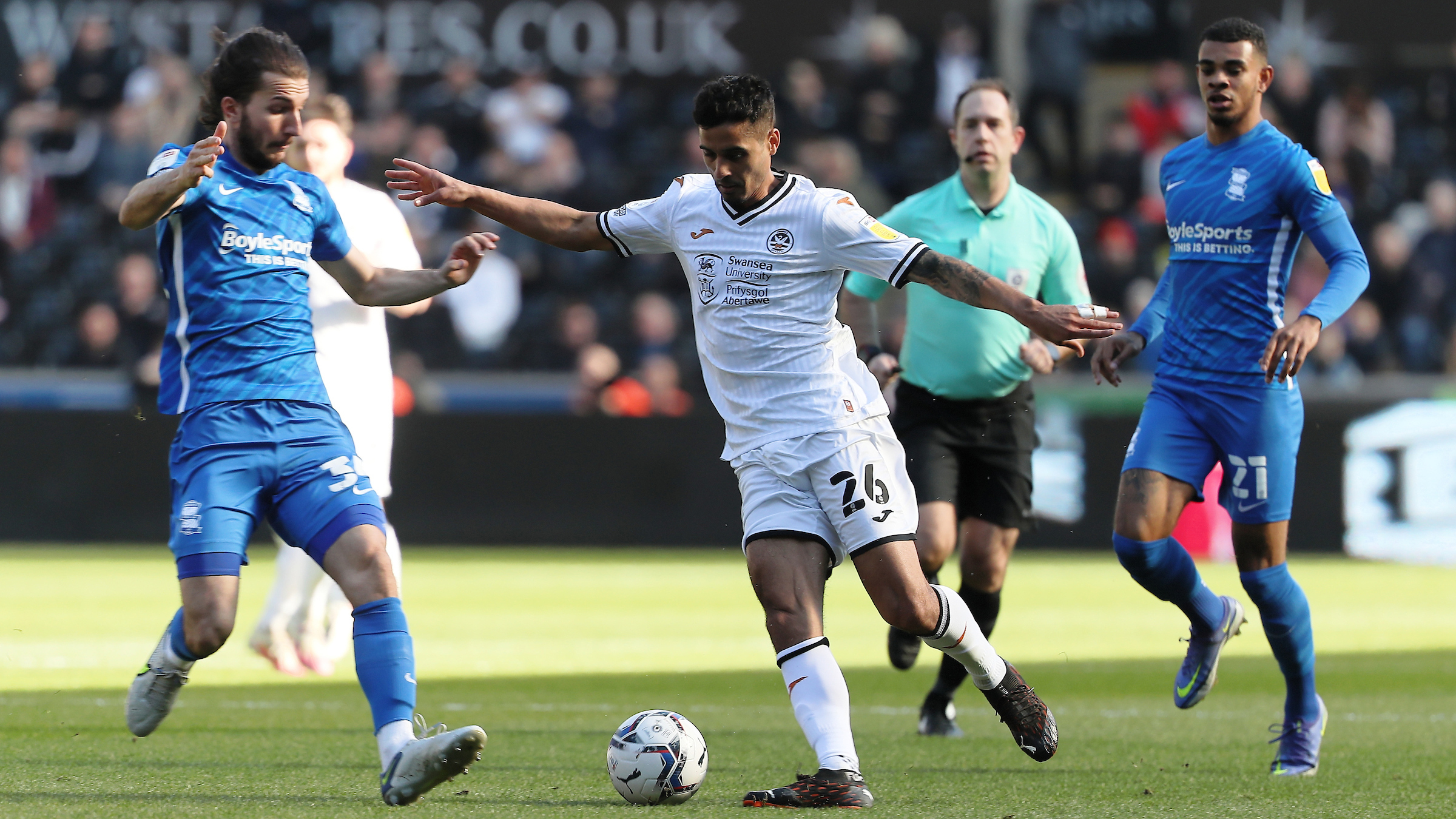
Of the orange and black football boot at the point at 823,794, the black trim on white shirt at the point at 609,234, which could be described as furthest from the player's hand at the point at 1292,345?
the black trim on white shirt at the point at 609,234

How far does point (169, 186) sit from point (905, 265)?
2105 millimetres

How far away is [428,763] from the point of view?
4574 mm

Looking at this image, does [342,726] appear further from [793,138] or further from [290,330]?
[793,138]

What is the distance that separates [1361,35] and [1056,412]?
27.7 ft

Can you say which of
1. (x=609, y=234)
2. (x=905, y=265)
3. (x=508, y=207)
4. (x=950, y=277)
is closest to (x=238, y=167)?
(x=508, y=207)

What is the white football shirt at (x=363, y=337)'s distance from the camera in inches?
301

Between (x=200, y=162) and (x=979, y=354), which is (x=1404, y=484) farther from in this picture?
(x=200, y=162)

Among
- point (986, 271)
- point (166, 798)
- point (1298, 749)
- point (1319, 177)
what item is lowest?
point (1298, 749)

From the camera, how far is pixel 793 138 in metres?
18.7

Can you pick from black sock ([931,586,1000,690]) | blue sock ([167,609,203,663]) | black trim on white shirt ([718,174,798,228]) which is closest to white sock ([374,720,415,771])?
blue sock ([167,609,203,663])

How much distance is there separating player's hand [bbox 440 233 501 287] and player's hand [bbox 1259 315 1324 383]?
2455 millimetres

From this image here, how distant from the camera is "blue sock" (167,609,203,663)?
16.8 feet

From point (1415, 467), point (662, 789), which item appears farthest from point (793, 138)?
point (662, 789)

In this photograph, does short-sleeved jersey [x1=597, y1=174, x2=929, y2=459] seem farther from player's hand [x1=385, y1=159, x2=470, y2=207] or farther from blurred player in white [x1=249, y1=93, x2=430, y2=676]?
blurred player in white [x1=249, y1=93, x2=430, y2=676]
